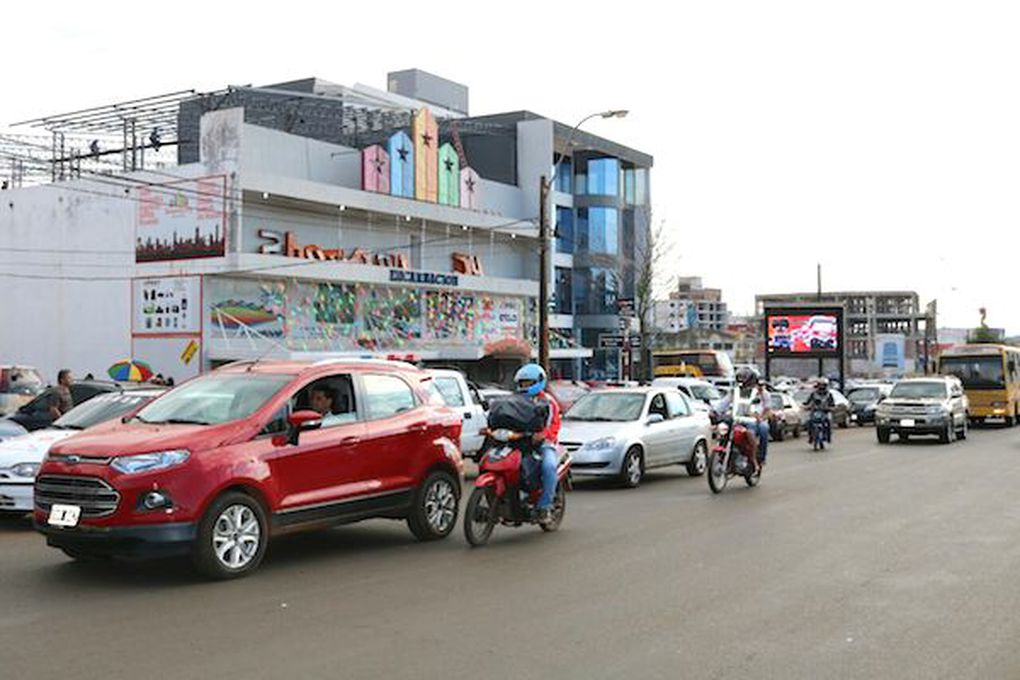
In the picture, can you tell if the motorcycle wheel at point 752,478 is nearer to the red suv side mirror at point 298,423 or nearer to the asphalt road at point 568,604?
the asphalt road at point 568,604

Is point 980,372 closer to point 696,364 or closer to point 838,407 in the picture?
point 838,407

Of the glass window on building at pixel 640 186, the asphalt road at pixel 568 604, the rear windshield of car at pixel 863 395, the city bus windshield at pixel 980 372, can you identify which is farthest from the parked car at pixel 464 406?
the glass window on building at pixel 640 186

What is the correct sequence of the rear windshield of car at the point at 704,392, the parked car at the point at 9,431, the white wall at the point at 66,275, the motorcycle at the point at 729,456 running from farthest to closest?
the white wall at the point at 66,275 < the rear windshield of car at the point at 704,392 < the motorcycle at the point at 729,456 < the parked car at the point at 9,431

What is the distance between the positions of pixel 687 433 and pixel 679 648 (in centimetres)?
1118

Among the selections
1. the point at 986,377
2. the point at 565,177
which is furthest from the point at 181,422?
the point at 565,177

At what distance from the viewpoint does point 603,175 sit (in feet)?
188

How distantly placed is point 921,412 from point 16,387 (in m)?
21.4

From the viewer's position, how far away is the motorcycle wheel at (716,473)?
48.4 ft

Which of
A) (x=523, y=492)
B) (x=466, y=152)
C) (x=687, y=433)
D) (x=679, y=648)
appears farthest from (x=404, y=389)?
(x=466, y=152)

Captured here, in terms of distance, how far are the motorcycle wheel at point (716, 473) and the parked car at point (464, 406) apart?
169 inches

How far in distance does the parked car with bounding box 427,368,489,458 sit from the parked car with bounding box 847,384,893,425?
24557 mm

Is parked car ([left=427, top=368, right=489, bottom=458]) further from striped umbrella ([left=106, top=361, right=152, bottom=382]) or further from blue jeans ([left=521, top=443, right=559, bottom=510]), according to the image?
striped umbrella ([left=106, top=361, right=152, bottom=382])

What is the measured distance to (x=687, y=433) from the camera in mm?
17328

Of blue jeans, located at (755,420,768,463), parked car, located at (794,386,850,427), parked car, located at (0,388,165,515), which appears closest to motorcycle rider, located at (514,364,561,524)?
parked car, located at (0,388,165,515)
